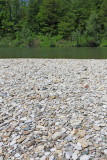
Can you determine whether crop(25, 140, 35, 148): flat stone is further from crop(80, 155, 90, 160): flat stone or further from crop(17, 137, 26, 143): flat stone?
crop(80, 155, 90, 160): flat stone

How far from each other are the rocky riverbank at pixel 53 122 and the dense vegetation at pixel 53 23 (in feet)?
131

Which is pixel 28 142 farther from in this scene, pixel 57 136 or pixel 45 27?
pixel 45 27

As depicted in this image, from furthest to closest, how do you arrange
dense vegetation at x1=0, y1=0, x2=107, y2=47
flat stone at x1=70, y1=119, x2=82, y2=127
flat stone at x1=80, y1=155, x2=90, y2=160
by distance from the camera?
dense vegetation at x1=0, y1=0, x2=107, y2=47 → flat stone at x1=70, y1=119, x2=82, y2=127 → flat stone at x1=80, y1=155, x2=90, y2=160

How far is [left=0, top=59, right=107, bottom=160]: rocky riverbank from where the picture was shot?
327 cm

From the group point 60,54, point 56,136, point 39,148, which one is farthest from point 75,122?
point 60,54

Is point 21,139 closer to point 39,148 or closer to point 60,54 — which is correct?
point 39,148

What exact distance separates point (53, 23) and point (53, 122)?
56.9 meters

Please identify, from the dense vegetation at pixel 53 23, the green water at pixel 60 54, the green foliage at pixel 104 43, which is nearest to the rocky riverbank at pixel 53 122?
the green water at pixel 60 54

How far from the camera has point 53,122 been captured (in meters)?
4.23

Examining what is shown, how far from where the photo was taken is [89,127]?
3959 mm

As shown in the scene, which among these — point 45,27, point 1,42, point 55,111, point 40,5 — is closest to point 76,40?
point 45,27

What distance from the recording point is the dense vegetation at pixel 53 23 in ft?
157

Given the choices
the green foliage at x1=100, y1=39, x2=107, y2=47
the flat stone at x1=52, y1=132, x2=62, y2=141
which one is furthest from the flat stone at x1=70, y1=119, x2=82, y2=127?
the green foliage at x1=100, y1=39, x2=107, y2=47

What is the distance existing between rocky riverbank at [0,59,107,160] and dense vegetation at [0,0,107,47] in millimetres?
39895
